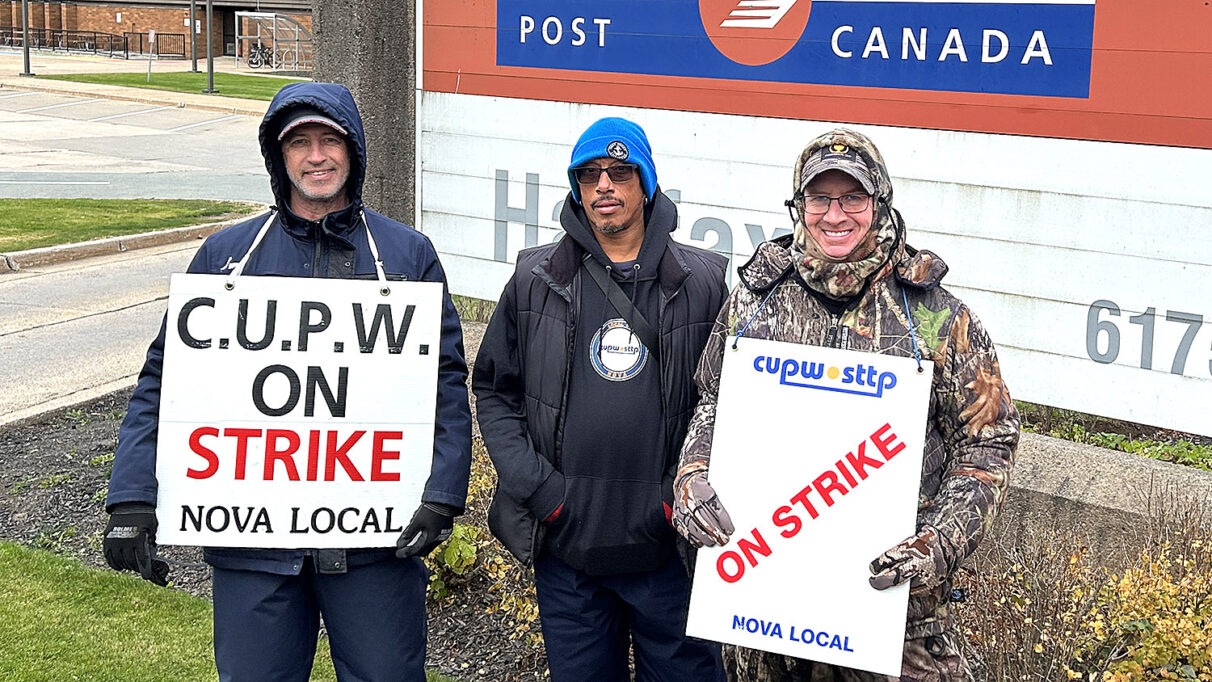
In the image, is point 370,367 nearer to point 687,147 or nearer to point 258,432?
point 258,432

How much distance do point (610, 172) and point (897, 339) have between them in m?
0.82

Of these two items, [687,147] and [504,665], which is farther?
[687,147]

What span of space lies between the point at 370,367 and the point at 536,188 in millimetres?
3010

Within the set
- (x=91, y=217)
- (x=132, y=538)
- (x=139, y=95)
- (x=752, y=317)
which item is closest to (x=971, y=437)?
(x=752, y=317)

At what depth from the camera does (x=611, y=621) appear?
10.7 ft

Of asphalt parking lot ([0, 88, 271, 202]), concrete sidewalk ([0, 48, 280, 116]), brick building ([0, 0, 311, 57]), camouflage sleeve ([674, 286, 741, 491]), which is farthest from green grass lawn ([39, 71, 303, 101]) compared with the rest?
camouflage sleeve ([674, 286, 741, 491])

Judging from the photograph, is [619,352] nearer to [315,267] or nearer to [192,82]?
[315,267]

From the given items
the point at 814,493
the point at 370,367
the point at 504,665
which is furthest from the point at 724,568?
the point at 504,665

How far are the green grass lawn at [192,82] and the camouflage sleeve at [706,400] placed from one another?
32.1 metres

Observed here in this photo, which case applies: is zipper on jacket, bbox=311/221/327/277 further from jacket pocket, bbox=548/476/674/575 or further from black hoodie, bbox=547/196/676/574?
jacket pocket, bbox=548/476/674/575

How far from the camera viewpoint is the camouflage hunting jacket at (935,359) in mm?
2701

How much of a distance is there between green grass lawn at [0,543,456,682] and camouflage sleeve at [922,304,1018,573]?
2232 mm

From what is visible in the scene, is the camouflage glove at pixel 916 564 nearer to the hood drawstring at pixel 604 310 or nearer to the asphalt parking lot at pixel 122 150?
the hood drawstring at pixel 604 310

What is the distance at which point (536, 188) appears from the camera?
6145mm
